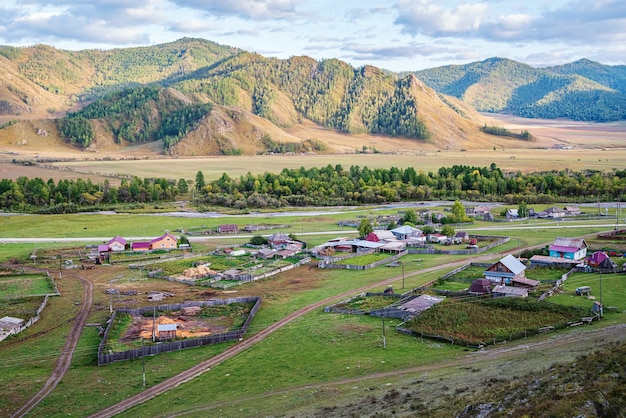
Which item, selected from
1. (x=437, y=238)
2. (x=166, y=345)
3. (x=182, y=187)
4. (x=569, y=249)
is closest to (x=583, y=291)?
(x=569, y=249)

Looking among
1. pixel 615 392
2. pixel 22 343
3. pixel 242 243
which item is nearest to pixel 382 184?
pixel 242 243

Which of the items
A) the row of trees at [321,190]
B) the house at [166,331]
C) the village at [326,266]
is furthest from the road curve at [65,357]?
the row of trees at [321,190]

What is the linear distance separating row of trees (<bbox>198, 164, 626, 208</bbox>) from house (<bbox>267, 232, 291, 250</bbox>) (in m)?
36.7

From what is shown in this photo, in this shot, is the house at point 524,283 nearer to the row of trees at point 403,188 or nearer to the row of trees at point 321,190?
the row of trees at point 321,190

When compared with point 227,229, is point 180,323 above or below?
below

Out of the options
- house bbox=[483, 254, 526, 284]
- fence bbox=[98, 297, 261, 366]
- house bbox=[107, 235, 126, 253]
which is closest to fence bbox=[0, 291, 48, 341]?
fence bbox=[98, 297, 261, 366]

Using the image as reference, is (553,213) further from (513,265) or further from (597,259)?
(513,265)

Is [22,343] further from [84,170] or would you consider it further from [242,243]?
[84,170]

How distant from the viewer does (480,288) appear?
1683 inches

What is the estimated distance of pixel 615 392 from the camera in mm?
17422

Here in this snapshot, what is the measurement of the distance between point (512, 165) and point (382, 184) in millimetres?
58422

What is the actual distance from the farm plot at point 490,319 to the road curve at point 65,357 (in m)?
18.6

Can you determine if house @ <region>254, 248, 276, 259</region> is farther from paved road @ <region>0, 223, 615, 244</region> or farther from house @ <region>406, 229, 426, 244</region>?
house @ <region>406, 229, 426, 244</region>

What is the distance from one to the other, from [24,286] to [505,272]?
122 ft
